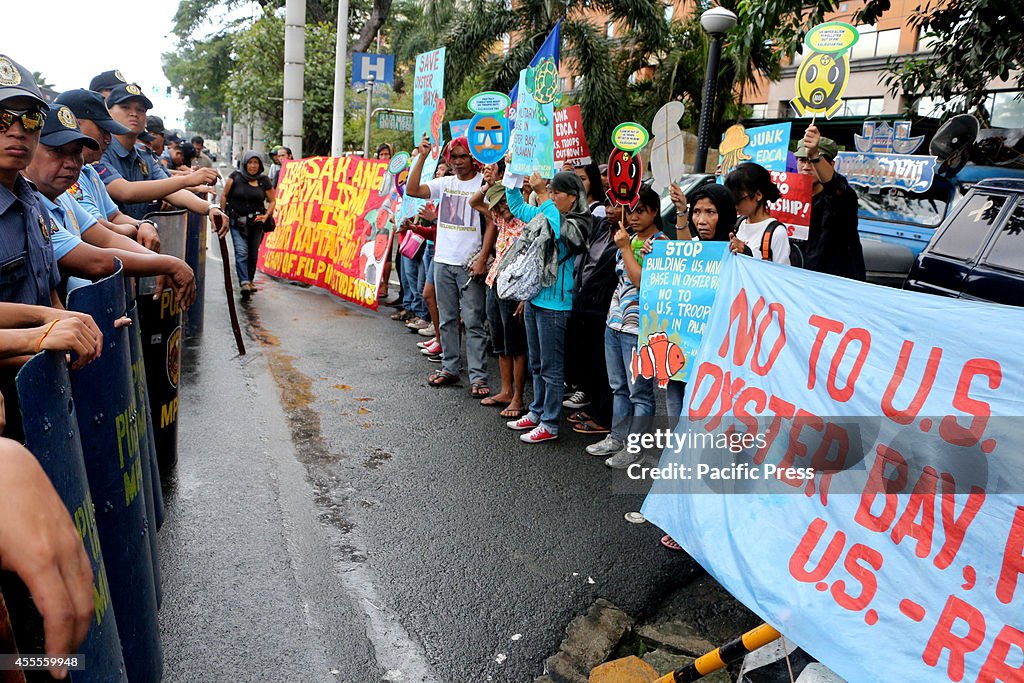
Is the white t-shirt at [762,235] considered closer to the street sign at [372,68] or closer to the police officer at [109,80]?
the police officer at [109,80]

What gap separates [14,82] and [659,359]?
319cm

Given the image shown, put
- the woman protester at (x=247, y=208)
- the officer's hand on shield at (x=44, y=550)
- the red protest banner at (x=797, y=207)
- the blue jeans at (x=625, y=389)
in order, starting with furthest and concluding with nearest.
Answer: the woman protester at (x=247, y=208)
the red protest banner at (x=797, y=207)
the blue jeans at (x=625, y=389)
the officer's hand on shield at (x=44, y=550)

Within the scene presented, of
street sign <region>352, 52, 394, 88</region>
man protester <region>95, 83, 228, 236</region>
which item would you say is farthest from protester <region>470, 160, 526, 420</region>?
street sign <region>352, 52, 394, 88</region>

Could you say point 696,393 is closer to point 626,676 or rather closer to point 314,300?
point 626,676

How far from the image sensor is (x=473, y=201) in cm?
596

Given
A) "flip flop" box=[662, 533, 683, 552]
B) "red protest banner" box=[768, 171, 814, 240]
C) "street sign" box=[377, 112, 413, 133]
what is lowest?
"flip flop" box=[662, 533, 683, 552]

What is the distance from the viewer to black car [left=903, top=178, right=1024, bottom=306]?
16.8 feet

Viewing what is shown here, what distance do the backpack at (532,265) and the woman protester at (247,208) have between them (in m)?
5.50

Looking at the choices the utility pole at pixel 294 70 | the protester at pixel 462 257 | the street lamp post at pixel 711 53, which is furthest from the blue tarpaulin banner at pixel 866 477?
the utility pole at pixel 294 70

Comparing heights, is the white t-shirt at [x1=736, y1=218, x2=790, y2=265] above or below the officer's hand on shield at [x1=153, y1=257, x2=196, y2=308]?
above

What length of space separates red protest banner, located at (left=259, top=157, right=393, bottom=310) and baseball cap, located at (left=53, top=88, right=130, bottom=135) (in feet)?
16.1

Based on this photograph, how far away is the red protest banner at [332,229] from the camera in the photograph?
9680mm

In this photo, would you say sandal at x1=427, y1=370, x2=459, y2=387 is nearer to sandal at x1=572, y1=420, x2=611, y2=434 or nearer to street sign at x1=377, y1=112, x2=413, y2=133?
sandal at x1=572, y1=420, x2=611, y2=434

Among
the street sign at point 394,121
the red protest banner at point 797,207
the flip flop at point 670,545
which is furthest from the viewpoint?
the street sign at point 394,121
